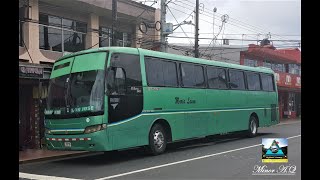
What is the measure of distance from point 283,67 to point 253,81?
26.0 metres

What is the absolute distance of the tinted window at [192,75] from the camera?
15.3 metres

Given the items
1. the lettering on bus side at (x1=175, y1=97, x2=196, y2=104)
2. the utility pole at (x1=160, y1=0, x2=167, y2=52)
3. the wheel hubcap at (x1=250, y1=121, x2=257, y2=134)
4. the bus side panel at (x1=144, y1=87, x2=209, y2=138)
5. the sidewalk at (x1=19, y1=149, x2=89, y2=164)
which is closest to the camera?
the sidewalk at (x1=19, y1=149, x2=89, y2=164)

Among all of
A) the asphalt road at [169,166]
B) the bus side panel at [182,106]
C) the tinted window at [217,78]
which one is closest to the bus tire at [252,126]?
the tinted window at [217,78]

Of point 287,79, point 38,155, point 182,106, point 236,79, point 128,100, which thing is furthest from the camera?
point 287,79

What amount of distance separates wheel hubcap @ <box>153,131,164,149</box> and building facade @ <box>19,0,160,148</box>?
Answer: 463cm

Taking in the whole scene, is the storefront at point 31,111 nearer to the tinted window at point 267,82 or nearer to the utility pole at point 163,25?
the utility pole at point 163,25

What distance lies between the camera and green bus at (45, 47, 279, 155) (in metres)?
12.0

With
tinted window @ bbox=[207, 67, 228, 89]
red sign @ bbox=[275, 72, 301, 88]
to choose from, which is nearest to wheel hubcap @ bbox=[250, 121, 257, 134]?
tinted window @ bbox=[207, 67, 228, 89]

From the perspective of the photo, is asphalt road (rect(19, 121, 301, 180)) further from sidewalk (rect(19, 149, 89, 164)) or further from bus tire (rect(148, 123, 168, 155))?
sidewalk (rect(19, 149, 89, 164))

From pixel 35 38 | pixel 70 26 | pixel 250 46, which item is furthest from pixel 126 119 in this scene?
pixel 250 46

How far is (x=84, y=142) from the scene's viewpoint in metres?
12.0

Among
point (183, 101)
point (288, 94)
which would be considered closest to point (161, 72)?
point (183, 101)

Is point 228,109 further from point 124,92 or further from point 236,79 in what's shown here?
point 124,92

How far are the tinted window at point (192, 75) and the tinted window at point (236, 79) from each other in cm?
250
